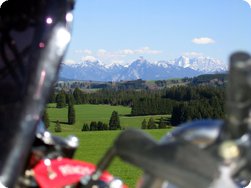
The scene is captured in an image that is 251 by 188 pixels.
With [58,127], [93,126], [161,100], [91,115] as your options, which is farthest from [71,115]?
[161,100]

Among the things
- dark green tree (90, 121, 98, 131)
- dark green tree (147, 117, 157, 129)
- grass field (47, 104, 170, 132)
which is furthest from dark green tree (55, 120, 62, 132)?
dark green tree (147, 117, 157, 129)

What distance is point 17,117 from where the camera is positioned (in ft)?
5.61

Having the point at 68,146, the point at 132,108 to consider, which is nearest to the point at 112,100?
the point at 132,108

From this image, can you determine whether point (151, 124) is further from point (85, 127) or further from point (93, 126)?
point (85, 127)

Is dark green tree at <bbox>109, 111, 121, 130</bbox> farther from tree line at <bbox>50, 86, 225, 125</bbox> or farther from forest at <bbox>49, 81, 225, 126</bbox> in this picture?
forest at <bbox>49, 81, 225, 126</bbox>

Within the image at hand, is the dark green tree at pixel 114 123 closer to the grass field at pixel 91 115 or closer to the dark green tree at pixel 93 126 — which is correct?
the grass field at pixel 91 115

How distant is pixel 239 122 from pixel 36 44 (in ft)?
3.07

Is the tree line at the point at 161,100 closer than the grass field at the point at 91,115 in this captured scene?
Yes

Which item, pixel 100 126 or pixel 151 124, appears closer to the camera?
pixel 151 124

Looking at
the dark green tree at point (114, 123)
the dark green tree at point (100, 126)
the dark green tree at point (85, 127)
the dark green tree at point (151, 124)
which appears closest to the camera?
the dark green tree at point (151, 124)

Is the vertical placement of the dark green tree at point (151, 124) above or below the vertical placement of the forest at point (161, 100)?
below

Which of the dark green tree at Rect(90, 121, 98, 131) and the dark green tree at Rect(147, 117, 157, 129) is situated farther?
the dark green tree at Rect(90, 121, 98, 131)

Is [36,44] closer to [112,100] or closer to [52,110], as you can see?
[52,110]

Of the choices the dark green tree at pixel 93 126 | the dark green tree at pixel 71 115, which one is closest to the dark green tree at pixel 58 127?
the dark green tree at pixel 71 115
